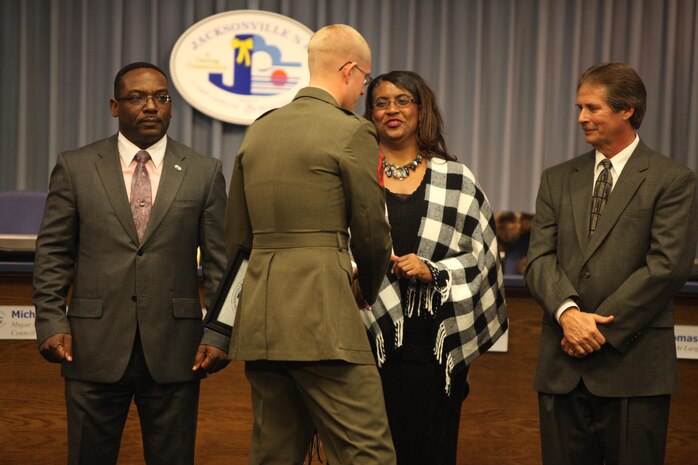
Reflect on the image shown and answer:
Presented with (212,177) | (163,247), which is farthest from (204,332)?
(212,177)

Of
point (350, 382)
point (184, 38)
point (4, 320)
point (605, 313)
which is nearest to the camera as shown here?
point (350, 382)

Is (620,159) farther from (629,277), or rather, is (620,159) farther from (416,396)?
(416,396)

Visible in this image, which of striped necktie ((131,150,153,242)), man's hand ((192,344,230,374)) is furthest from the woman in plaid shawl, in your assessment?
striped necktie ((131,150,153,242))

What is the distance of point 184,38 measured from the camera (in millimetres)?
6555

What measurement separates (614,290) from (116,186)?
5.09ft

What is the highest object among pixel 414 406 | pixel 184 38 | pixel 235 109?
pixel 184 38

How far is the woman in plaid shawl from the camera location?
302 centimetres

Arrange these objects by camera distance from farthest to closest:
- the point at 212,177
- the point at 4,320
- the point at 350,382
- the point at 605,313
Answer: the point at 4,320 → the point at 212,177 → the point at 605,313 → the point at 350,382

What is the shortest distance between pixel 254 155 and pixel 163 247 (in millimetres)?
613

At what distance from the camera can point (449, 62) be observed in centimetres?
672

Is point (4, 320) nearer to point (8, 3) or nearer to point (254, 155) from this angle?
point (254, 155)

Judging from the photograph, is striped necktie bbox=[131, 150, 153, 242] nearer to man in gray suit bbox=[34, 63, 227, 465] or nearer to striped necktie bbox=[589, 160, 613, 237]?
man in gray suit bbox=[34, 63, 227, 465]

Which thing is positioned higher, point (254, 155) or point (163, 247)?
point (254, 155)

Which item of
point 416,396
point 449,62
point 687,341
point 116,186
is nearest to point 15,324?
point 116,186
